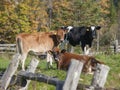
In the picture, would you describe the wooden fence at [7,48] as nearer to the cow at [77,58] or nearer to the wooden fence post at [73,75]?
the cow at [77,58]

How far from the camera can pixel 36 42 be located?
661 inches

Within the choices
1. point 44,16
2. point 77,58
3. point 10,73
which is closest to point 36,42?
point 77,58

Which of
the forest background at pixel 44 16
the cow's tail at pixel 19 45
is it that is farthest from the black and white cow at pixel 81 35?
the forest background at pixel 44 16

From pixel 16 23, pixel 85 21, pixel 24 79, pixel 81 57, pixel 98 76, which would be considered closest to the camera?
pixel 98 76

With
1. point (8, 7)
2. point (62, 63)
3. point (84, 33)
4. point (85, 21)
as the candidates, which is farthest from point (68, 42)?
point (85, 21)

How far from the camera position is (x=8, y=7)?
38.2 m

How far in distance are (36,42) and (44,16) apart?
32680mm

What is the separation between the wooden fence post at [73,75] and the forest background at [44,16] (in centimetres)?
2499

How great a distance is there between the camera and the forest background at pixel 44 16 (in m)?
37.4

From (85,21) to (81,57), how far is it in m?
35.2

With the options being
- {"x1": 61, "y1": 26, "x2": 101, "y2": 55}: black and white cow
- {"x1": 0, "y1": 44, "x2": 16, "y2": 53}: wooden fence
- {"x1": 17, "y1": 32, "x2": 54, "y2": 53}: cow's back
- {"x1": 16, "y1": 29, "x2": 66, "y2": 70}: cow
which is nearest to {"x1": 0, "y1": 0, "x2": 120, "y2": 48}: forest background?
{"x1": 0, "y1": 44, "x2": 16, "y2": 53}: wooden fence

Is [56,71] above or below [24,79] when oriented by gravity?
below

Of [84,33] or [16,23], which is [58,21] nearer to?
[16,23]

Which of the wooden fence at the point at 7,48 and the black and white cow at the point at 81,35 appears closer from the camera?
the black and white cow at the point at 81,35
